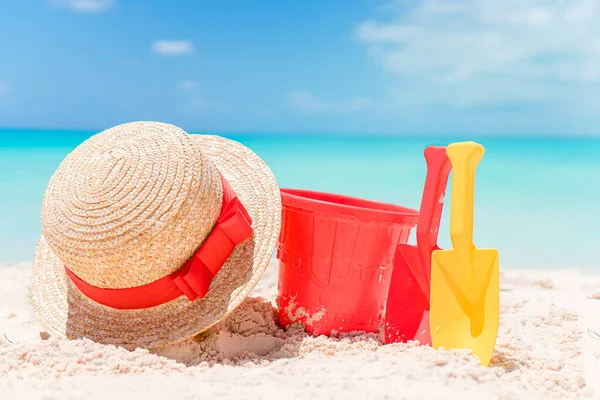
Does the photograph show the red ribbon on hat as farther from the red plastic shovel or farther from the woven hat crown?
the red plastic shovel

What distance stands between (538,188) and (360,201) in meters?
7.47

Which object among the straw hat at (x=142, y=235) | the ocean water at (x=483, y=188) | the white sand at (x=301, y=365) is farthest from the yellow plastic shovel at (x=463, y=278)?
the ocean water at (x=483, y=188)

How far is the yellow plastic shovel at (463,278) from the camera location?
1905mm

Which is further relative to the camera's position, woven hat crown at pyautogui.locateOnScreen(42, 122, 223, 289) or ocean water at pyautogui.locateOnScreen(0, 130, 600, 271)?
ocean water at pyautogui.locateOnScreen(0, 130, 600, 271)

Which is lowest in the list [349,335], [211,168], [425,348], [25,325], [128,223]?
[25,325]

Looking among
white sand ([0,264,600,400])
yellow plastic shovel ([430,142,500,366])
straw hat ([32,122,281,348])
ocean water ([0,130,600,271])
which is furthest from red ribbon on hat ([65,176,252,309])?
ocean water ([0,130,600,271])

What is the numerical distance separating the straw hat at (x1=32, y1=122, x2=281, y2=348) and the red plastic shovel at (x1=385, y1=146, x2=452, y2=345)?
0.50 m

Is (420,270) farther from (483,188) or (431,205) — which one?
(483,188)

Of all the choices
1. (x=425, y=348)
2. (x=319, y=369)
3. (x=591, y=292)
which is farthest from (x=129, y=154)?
(x=591, y=292)

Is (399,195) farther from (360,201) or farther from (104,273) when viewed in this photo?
(104,273)

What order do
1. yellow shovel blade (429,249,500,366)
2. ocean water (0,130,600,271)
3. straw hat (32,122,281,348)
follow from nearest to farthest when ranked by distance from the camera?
yellow shovel blade (429,249,500,366)
straw hat (32,122,281,348)
ocean water (0,130,600,271)

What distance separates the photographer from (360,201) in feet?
8.71

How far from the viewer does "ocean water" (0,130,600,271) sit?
5.25 metres

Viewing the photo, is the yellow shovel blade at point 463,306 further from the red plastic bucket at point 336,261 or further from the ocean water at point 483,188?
the ocean water at point 483,188
